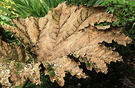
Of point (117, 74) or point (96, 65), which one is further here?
point (117, 74)

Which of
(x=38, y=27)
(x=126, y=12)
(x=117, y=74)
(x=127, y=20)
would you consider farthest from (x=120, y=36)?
(x=126, y=12)

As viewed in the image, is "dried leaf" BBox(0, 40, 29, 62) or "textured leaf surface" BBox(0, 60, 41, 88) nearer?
"textured leaf surface" BBox(0, 60, 41, 88)

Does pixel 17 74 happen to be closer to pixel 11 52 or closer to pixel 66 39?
pixel 11 52

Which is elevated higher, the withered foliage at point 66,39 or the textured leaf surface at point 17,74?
the withered foliage at point 66,39

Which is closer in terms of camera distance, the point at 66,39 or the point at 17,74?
the point at 17,74

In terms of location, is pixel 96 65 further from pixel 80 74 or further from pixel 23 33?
pixel 23 33

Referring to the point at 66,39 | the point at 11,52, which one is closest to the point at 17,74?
the point at 11,52

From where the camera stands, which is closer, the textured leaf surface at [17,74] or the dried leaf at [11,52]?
the textured leaf surface at [17,74]

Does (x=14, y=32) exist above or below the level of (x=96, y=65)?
above
